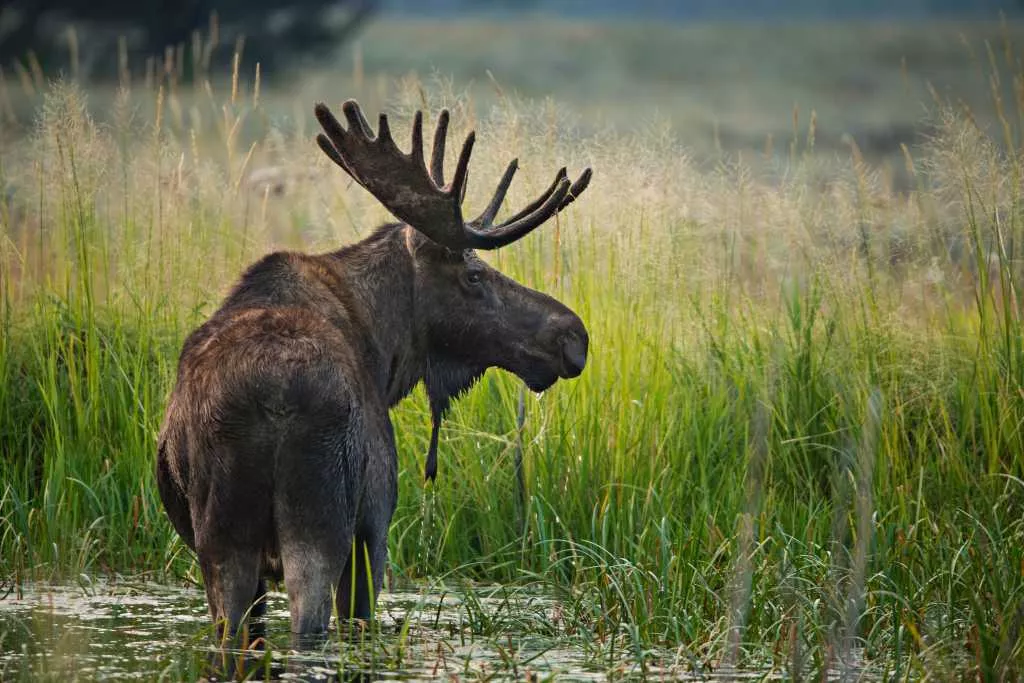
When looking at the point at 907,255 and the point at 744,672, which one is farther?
the point at 907,255

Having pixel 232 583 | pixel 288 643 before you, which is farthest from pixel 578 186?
pixel 232 583

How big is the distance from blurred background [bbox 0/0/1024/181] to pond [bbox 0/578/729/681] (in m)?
3.22

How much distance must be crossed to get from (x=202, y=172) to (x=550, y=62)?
A: 77013 millimetres

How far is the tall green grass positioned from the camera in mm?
6602

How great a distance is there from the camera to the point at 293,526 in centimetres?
532

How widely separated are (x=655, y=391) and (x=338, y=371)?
3.00 metres

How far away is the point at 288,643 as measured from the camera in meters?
6.14

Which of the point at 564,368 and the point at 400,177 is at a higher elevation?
the point at 400,177

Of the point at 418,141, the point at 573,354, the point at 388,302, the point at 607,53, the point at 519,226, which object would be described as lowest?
the point at 573,354

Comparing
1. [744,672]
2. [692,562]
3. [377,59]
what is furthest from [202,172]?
[377,59]

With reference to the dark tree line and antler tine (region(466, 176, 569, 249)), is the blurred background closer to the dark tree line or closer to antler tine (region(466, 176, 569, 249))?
the dark tree line

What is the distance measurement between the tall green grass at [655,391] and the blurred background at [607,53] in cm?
60

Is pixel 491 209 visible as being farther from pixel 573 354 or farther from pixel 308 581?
pixel 308 581

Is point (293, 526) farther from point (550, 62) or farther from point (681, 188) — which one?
point (550, 62)
